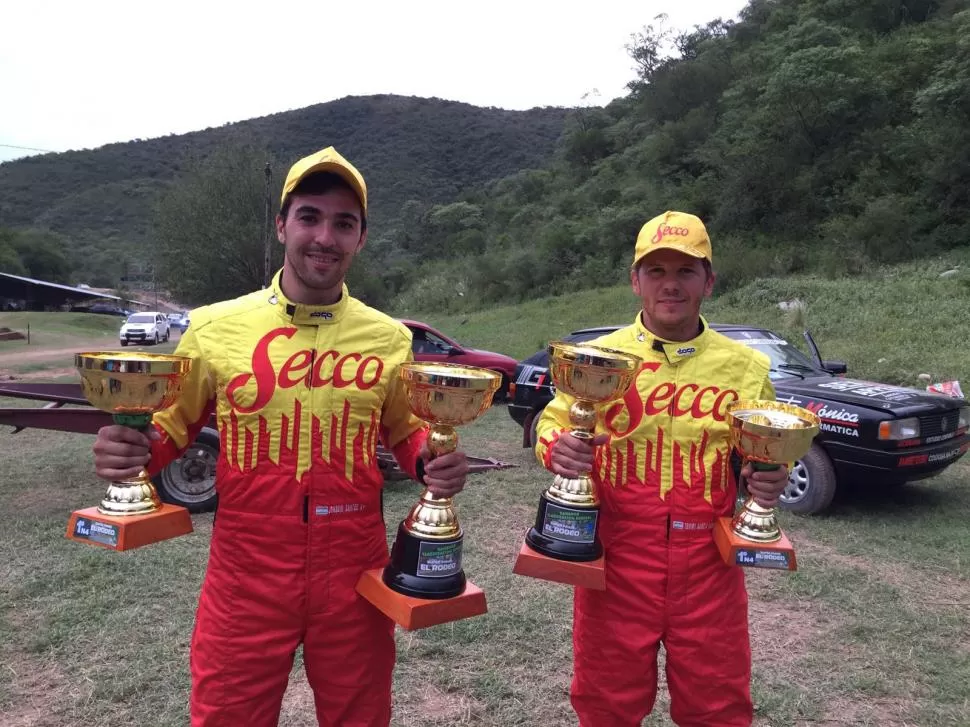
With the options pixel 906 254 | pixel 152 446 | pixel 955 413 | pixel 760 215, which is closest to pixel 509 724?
pixel 152 446

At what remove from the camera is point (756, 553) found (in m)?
1.99

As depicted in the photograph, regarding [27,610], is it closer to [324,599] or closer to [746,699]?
[324,599]

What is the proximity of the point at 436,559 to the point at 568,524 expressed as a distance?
41 cm

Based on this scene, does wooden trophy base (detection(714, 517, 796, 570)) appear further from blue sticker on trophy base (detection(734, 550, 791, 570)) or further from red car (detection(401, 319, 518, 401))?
red car (detection(401, 319, 518, 401))

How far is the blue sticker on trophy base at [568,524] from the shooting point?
203 centimetres

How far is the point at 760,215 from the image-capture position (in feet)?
87.5

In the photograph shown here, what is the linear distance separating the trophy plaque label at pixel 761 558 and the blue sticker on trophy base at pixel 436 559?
0.81 metres

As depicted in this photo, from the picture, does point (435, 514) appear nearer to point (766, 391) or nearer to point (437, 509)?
point (437, 509)

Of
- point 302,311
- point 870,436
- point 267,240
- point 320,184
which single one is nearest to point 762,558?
point 302,311

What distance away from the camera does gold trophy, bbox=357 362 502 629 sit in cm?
182

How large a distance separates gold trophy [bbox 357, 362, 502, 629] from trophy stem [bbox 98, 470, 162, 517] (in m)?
0.60

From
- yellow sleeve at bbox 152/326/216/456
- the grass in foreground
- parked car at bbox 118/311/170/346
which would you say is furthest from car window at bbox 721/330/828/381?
parked car at bbox 118/311/170/346

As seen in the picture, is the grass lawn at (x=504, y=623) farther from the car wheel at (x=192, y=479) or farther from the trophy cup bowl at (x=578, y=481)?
the trophy cup bowl at (x=578, y=481)

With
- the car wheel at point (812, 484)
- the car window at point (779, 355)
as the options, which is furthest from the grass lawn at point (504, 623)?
the car window at point (779, 355)
